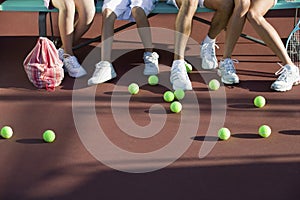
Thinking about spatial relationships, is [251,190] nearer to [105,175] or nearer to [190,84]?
[105,175]

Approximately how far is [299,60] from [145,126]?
→ 1.55 meters

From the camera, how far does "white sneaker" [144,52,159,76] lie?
13.8 feet

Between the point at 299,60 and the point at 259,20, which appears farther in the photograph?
the point at 299,60

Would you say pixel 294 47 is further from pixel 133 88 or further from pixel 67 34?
pixel 67 34

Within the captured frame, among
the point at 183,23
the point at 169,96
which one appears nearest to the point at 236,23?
the point at 183,23

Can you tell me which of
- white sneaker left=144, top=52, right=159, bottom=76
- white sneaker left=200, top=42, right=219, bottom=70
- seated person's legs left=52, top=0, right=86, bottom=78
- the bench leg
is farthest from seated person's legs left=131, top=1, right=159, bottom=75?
the bench leg

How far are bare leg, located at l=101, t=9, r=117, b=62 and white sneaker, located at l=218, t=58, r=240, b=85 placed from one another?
0.87 m

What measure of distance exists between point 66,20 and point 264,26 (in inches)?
58.5

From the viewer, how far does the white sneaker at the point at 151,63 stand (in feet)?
13.8

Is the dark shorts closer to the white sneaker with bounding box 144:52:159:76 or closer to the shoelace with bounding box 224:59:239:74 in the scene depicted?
the white sneaker with bounding box 144:52:159:76

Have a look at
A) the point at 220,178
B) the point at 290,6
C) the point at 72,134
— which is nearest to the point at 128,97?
the point at 72,134

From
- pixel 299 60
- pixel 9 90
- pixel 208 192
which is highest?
pixel 299 60

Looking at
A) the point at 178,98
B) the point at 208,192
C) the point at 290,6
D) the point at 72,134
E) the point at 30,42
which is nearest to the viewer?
the point at 208,192

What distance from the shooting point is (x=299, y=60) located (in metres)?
4.31
